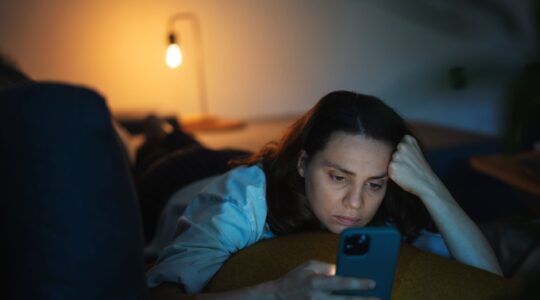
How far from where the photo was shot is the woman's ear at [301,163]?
0.91 meters

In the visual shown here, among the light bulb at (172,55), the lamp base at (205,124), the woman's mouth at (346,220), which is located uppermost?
the light bulb at (172,55)

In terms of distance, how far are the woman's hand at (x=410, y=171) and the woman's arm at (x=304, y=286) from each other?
9.0 inches

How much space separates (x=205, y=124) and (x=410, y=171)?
190cm

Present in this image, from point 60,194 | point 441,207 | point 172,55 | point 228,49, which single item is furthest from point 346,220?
point 228,49

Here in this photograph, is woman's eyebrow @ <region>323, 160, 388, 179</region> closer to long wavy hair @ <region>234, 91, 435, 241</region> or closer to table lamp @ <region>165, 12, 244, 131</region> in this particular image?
long wavy hair @ <region>234, 91, 435, 241</region>

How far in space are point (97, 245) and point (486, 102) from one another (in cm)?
336

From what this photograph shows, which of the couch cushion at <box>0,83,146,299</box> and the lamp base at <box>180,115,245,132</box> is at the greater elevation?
the couch cushion at <box>0,83,146,299</box>

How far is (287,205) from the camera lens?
89 centimetres

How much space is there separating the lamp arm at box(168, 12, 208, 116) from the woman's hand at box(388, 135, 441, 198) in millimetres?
2118

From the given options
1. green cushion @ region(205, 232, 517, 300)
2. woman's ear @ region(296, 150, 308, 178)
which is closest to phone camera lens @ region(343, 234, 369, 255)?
green cushion @ region(205, 232, 517, 300)

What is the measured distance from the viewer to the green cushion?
2.14 feet

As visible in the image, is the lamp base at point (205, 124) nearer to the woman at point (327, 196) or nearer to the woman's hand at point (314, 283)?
the woman at point (327, 196)

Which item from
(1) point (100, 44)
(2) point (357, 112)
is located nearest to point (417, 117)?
(1) point (100, 44)

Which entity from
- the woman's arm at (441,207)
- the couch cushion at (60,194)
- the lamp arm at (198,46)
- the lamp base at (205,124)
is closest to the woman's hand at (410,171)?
the woman's arm at (441,207)
